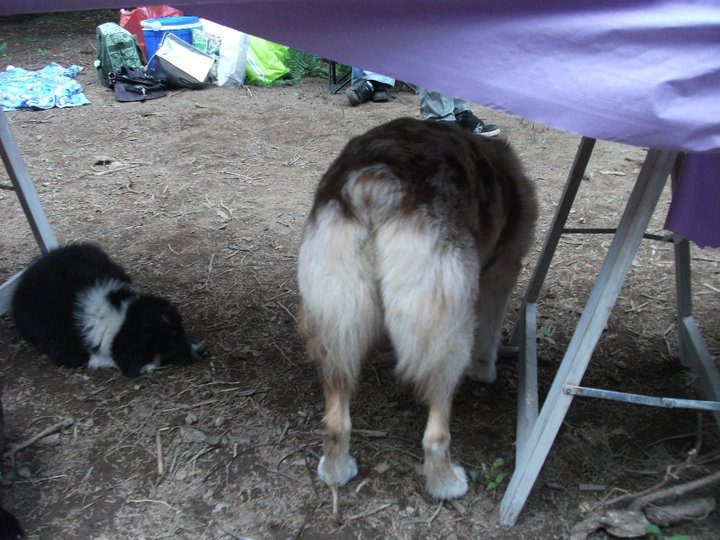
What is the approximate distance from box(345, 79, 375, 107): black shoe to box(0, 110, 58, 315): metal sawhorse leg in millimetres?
4894

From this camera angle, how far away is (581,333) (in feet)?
6.99

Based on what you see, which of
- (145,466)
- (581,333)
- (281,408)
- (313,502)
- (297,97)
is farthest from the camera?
(297,97)

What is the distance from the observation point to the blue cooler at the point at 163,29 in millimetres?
8953

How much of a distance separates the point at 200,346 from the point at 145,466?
0.83 metres

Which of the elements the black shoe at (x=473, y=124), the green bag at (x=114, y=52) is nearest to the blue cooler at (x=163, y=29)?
the green bag at (x=114, y=52)

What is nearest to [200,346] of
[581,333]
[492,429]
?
[492,429]

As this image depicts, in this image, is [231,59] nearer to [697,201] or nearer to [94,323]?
[94,323]

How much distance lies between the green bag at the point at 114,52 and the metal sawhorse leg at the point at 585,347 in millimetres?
7718

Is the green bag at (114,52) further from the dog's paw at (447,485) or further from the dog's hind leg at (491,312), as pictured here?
the dog's paw at (447,485)

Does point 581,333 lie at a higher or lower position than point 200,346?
higher

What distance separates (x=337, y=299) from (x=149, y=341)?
1.63m

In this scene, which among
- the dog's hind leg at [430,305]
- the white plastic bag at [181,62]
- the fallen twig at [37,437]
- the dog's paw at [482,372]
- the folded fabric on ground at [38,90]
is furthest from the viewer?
the white plastic bag at [181,62]

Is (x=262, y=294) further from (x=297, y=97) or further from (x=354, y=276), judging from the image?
(x=297, y=97)

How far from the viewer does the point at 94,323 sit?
338cm
